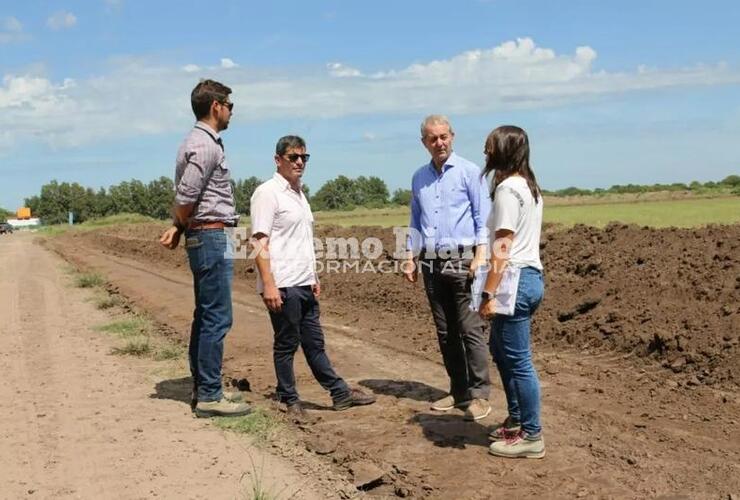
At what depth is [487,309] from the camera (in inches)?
170

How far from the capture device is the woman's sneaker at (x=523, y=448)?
4.56 metres

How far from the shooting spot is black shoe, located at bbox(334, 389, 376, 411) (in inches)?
233

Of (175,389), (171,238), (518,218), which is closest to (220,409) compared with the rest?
(175,389)

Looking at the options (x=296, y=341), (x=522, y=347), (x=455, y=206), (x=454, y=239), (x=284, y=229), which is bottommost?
(x=296, y=341)

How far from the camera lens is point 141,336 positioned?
366 inches

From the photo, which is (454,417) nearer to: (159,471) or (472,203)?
(472,203)

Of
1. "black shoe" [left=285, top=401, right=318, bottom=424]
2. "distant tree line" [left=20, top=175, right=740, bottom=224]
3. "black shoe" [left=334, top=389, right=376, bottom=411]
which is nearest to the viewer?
"black shoe" [left=285, top=401, right=318, bottom=424]

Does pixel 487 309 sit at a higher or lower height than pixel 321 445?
higher

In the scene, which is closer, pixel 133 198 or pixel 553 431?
pixel 553 431

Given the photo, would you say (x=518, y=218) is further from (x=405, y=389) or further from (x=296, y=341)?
(x=405, y=389)

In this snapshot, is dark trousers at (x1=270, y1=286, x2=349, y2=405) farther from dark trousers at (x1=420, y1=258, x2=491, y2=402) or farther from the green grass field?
the green grass field

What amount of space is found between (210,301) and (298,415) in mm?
1083

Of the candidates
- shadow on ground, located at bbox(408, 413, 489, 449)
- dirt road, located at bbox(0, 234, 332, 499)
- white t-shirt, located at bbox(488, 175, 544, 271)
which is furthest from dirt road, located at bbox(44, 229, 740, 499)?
white t-shirt, located at bbox(488, 175, 544, 271)

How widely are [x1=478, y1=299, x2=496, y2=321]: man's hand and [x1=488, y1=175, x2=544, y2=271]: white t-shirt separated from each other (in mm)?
264
